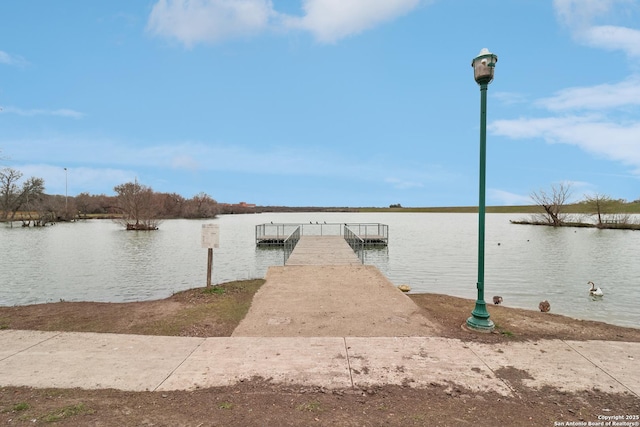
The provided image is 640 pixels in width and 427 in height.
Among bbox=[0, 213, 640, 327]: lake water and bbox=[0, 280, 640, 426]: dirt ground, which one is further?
bbox=[0, 213, 640, 327]: lake water

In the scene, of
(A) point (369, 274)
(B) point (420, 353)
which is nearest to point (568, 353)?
(B) point (420, 353)

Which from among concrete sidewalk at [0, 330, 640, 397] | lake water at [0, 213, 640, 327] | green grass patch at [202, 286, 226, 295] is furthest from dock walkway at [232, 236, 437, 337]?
lake water at [0, 213, 640, 327]

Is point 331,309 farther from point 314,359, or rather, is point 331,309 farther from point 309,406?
point 309,406

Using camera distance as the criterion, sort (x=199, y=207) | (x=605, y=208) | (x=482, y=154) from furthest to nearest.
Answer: (x=199, y=207)
(x=605, y=208)
(x=482, y=154)

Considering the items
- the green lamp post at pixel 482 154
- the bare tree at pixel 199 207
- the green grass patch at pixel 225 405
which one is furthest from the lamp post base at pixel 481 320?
the bare tree at pixel 199 207

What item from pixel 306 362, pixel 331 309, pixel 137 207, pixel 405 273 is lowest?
pixel 405 273

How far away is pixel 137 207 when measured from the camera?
50.2m

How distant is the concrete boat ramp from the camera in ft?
12.7

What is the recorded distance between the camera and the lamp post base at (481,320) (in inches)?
225

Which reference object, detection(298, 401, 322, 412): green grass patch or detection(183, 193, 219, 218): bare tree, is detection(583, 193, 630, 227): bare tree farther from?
detection(183, 193, 219, 218): bare tree

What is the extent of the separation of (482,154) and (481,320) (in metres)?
2.81

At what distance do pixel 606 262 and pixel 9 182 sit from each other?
7985 cm

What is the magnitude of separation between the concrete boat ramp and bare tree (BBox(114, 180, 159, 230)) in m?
48.2

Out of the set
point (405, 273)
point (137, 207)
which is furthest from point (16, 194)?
point (405, 273)
